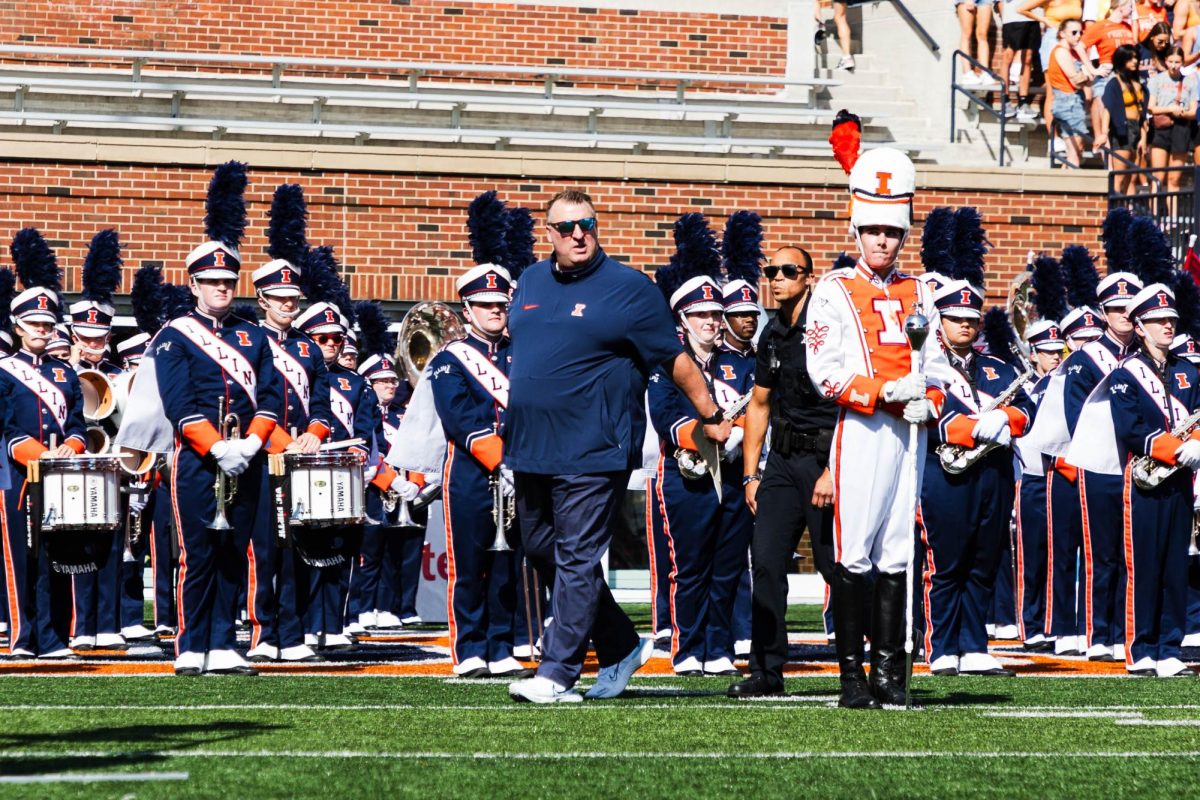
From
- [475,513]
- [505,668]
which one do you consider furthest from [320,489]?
[505,668]

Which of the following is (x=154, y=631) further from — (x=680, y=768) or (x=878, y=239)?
(x=680, y=768)

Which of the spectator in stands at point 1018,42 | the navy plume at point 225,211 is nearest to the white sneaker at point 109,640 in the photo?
the navy plume at point 225,211

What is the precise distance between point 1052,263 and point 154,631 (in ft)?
21.4

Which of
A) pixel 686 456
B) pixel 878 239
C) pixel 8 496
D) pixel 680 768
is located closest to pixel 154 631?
pixel 8 496

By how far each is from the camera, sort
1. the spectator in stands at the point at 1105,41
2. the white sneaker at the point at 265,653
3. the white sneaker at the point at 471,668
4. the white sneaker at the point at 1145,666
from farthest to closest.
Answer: the spectator in stands at the point at 1105,41, the white sneaker at the point at 265,653, the white sneaker at the point at 1145,666, the white sneaker at the point at 471,668

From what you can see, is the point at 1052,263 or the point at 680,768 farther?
the point at 1052,263

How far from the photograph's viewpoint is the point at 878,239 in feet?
28.0

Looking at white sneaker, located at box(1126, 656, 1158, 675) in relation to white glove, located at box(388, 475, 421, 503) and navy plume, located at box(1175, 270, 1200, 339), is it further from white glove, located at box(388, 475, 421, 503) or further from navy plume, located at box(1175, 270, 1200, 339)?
white glove, located at box(388, 475, 421, 503)

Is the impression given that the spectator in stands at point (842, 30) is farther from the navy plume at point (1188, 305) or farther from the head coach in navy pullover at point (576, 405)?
the head coach in navy pullover at point (576, 405)

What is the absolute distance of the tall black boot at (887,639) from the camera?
855 centimetres

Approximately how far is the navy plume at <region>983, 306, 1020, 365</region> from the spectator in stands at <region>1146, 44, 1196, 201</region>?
7.86 metres

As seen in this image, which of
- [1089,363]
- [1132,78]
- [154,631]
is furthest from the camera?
[1132,78]

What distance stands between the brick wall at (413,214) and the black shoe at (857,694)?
1026 cm

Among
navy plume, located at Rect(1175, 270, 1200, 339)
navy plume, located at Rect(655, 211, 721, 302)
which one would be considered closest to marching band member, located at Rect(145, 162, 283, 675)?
navy plume, located at Rect(655, 211, 721, 302)
